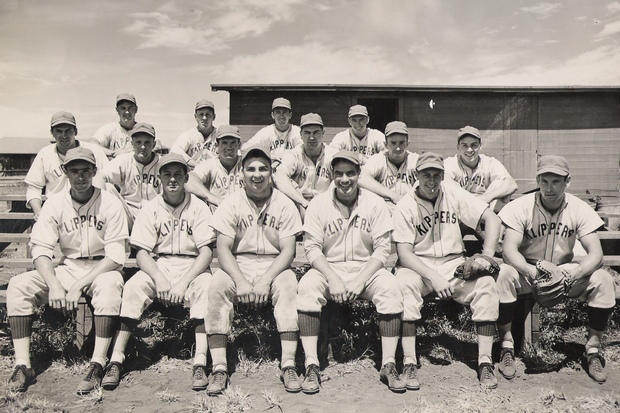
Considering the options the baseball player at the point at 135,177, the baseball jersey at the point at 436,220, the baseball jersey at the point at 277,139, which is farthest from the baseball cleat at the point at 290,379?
the baseball jersey at the point at 277,139

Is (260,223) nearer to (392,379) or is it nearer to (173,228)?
(173,228)

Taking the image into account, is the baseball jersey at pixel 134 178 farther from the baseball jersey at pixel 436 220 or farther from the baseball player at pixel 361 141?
the baseball jersey at pixel 436 220

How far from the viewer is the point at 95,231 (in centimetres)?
388

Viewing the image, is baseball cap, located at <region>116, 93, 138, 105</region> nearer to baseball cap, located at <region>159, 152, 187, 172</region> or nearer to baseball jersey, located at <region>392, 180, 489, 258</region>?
baseball cap, located at <region>159, 152, 187, 172</region>

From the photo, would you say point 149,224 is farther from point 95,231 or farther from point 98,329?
point 98,329

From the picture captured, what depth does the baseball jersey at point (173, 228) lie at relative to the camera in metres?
3.85

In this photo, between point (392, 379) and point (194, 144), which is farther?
point (194, 144)

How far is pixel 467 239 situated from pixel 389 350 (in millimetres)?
1954

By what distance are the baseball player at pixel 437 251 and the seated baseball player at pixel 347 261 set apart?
115 millimetres


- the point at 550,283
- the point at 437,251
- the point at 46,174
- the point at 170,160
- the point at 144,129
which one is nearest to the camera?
the point at 550,283

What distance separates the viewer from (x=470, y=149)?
5.12m

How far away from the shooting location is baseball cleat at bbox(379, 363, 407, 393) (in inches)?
131

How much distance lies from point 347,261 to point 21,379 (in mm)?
2541

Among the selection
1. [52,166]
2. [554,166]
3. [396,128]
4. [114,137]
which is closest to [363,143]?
[396,128]
